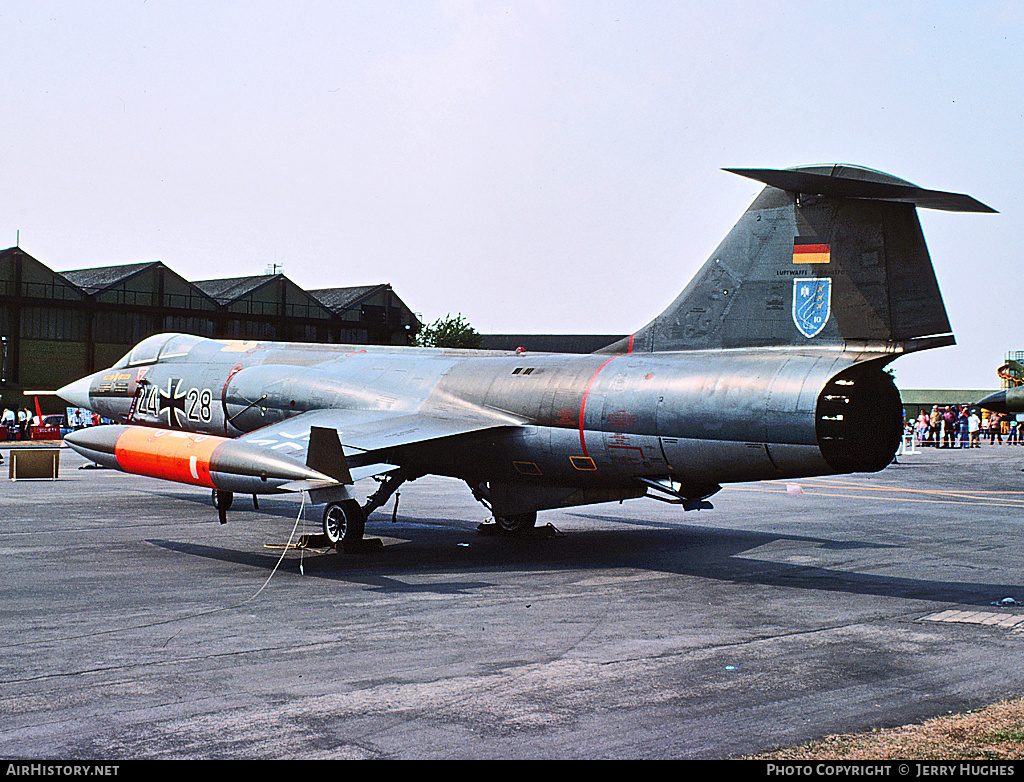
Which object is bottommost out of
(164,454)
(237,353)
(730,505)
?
(730,505)

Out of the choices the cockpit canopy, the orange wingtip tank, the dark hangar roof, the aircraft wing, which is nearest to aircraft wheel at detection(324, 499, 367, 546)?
the aircraft wing

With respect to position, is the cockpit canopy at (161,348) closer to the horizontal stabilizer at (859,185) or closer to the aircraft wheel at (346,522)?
the aircraft wheel at (346,522)

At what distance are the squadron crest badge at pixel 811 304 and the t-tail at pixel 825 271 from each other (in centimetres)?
1

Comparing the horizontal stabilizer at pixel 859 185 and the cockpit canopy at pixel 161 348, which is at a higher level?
the horizontal stabilizer at pixel 859 185

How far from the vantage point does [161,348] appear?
20312 millimetres

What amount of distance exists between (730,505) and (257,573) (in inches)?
506

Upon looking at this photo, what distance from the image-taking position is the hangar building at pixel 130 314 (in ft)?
202

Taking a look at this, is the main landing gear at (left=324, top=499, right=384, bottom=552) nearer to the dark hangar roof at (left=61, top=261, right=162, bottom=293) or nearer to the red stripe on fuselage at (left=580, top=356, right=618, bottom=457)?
the red stripe on fuselage at (left=580, top=356, right=618, bottom=457)

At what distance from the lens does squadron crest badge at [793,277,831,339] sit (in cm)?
1180

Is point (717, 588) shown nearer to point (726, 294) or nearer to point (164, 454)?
point (726, 294)

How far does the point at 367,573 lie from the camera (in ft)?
42.3

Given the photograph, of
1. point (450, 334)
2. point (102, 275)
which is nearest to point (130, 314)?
point (102, 275)

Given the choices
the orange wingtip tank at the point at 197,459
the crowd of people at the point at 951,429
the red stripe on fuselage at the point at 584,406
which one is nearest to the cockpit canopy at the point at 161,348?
the orange wingtip tank at the point at 197,459
